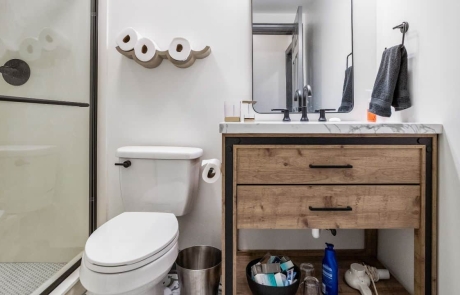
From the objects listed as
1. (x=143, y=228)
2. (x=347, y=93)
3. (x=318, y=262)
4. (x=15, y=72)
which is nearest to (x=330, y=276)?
(x=318, y=262)

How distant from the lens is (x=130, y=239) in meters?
1.04

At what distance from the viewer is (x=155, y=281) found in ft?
3.22

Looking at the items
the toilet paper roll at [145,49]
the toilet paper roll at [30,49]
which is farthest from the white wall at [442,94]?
the toilet paper roll at [30,49]

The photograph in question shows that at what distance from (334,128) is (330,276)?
2.33ft

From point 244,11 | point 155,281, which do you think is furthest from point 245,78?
point 155,281

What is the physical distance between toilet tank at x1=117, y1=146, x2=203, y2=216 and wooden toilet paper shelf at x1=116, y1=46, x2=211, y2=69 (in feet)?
1.68

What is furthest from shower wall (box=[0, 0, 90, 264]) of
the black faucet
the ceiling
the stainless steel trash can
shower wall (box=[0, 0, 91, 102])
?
the black faucet

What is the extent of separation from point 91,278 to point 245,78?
1.25 meters

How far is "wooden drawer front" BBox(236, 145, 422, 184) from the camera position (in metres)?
1.02

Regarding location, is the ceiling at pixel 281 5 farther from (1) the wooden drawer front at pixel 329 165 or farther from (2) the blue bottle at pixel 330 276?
(2) the blue bottle at pixel 330 276

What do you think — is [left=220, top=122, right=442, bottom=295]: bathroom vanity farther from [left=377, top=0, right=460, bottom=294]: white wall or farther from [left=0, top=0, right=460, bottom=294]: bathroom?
[left=0, top=0, right=460, bottom=294]: bathroom

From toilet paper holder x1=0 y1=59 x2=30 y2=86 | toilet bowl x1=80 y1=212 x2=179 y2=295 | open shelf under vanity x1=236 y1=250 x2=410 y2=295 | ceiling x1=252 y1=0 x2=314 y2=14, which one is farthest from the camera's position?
ceiling x1=252 y1=0 x2=314 y2=14

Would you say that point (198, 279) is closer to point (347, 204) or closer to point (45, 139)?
point (347, 204)

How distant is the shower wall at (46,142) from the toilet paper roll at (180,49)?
1.87ft
